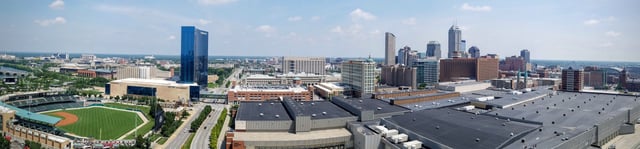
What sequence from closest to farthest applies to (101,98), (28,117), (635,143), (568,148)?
(568,148) → (635,143) → (28,117) → (101,98)

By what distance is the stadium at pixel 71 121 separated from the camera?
1394 inches

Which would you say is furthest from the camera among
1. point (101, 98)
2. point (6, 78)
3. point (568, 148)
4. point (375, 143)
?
point (6, 78)

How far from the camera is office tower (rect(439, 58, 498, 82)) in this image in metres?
101

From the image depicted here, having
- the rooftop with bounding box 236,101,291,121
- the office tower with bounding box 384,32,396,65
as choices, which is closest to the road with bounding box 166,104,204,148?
the rooftop with bounding box 236,101,291,121

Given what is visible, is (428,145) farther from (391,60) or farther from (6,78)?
(391,60)

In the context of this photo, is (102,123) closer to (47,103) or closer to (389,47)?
(47,103)

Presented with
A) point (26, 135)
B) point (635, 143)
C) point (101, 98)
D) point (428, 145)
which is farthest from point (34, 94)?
point (635, 143)

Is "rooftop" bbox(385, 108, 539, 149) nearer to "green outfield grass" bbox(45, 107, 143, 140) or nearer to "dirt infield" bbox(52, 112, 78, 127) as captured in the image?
"green outfield grass" bbox(45, 107, 143, 140)

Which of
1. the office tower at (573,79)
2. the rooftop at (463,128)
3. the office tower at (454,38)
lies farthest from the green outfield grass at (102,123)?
the office tower at (454,38)

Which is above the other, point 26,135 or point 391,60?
point 391,60

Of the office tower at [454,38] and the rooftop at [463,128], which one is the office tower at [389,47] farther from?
the rooftop at [463,128]

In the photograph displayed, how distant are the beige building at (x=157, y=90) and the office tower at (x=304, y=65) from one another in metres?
62.5

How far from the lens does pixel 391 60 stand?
144 meters

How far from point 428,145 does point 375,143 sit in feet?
15.4
